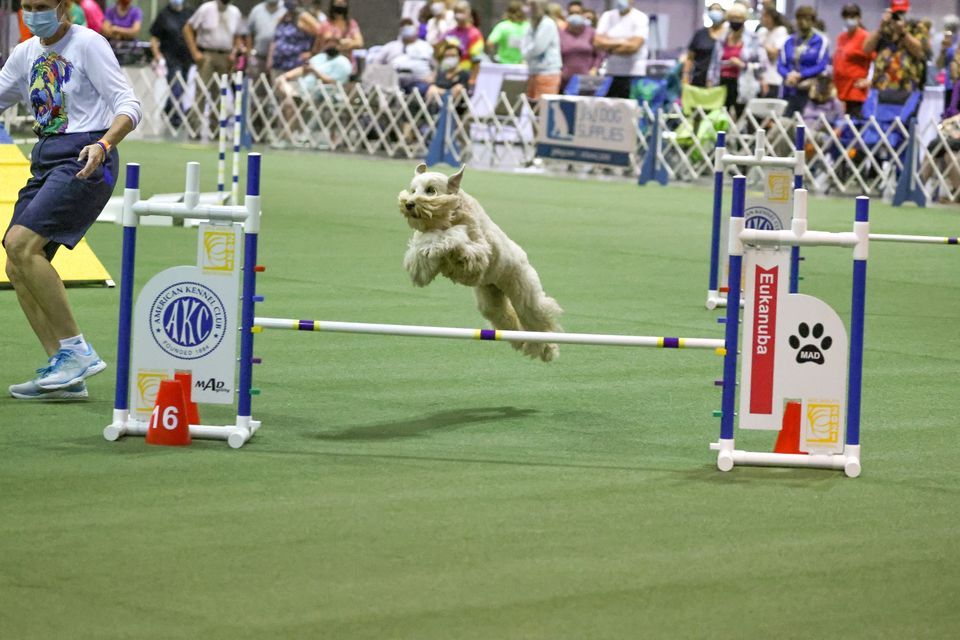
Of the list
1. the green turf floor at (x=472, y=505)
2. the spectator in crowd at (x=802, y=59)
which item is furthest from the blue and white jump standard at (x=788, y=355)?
the spectator in crowd at (x=802, y=59)

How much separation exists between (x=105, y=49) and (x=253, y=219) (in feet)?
3.82

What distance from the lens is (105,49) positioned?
6.79 m

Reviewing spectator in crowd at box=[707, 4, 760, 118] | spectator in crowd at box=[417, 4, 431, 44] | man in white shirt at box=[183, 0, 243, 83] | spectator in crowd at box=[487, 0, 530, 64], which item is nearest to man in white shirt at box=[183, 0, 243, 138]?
man in white shirt at box=[183, 0, 243, 83]

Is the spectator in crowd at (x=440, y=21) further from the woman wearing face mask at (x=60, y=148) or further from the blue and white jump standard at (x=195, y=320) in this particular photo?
the blue and white jump standard at (x=195, y=320)

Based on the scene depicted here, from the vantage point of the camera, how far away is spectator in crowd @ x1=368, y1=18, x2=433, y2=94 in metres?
23.4

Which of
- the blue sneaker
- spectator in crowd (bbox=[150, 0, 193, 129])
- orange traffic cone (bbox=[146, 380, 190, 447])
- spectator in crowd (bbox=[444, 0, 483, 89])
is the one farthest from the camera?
spectator in crowd (bbox=[150, 0, 193, 129])

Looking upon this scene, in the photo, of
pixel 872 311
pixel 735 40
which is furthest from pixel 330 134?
pixel 872 311

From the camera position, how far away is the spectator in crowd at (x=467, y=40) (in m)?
23.1

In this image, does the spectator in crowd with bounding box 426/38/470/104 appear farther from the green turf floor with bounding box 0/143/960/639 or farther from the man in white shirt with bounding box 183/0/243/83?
the green turf floor with bounding box 0/143/960/639

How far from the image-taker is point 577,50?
74.8 ft

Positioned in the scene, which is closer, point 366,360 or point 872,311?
point 366,360

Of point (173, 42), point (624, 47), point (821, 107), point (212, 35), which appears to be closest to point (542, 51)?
point (624, 47)

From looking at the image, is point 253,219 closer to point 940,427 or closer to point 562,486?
point 562,486

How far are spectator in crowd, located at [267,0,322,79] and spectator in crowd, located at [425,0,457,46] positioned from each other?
1672mm
